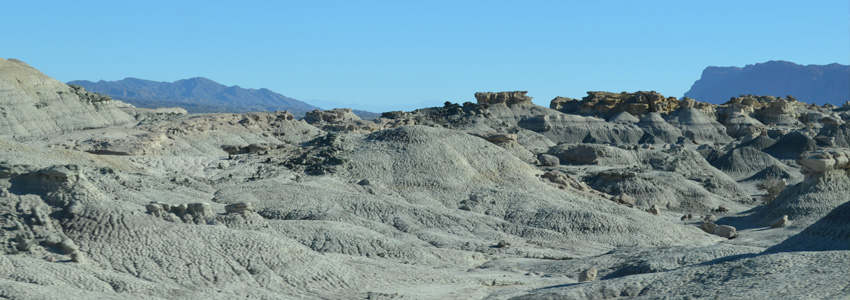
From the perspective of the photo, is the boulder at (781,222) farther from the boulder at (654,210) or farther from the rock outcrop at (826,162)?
the boulder at (654,210)

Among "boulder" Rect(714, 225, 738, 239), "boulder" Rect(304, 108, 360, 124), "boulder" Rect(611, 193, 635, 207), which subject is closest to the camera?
"boulder" Rect(714, 225, 738, 239)

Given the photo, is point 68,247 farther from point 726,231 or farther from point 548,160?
point 548,160

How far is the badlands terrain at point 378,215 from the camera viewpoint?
17.7m

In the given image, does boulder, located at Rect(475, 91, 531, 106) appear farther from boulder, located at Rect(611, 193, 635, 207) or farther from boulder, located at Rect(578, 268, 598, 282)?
boulder, located at Rect(578, 268, 598, 282)

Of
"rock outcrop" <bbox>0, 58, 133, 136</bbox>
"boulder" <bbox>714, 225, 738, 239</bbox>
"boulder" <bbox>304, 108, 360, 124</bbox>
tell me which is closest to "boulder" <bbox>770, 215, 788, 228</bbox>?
"boulder" <bbox>714, 225, 738, 239</bbox>

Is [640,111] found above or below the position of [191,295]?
above

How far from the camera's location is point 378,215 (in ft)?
88.0

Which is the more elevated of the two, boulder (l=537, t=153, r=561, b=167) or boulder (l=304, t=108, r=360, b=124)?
boulder (l=304, t=108, r=360, b=124)

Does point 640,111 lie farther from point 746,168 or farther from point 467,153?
point 467,153

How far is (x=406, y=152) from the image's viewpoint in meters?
32.6

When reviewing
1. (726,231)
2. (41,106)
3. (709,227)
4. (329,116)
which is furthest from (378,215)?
(329,116)

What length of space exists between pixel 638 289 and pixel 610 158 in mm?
28020

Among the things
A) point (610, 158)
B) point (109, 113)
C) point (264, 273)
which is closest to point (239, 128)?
point (109, 113)

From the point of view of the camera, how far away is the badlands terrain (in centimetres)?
1772
